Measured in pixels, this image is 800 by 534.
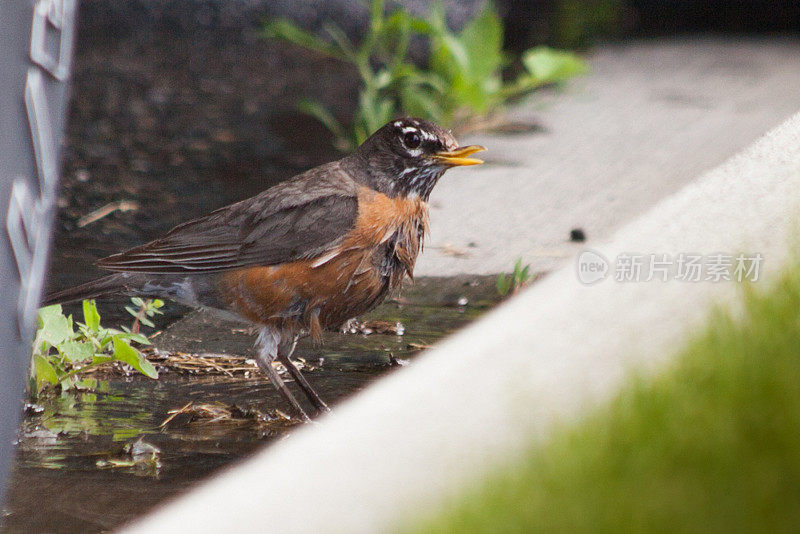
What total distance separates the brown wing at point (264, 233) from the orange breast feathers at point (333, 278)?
4cm

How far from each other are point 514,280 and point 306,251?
103 centimetres

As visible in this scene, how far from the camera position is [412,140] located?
380cm

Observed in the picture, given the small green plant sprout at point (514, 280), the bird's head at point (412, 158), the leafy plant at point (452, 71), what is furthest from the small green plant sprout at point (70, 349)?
the leafy plant at point (452, 71)

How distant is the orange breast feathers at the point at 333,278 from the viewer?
355cm

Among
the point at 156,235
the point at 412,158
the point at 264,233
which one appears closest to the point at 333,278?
the point at 264,233

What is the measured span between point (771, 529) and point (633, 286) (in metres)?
0.74

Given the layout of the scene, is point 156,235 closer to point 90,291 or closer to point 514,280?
point 90,291

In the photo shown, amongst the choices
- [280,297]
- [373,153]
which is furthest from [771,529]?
[373,153]

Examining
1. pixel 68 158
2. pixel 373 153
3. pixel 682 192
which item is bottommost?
pixel 682 192

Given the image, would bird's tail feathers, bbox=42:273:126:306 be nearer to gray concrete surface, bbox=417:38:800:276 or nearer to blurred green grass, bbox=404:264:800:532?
gray concrete surface, bbox=417:38:800:276

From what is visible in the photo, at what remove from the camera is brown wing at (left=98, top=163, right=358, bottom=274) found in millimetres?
3582

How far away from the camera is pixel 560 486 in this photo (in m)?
2.00

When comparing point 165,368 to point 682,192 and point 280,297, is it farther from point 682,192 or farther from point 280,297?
point 682,192

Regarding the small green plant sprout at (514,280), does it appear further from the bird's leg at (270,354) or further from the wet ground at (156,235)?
the bird's leg at (270,354)
